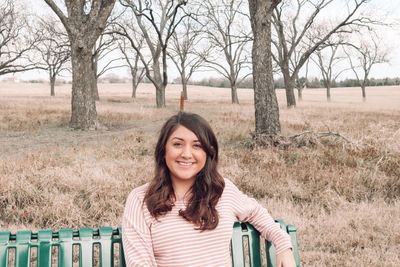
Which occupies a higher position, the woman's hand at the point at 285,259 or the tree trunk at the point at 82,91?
the tree trunk at the point at 82,91

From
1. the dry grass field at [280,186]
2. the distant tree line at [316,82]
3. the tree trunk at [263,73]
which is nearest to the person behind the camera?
the dry grass field at [280,186]

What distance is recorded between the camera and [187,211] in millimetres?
2445

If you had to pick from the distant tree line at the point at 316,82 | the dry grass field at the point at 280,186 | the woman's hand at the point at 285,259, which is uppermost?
the distant tree line at the point at 316,82

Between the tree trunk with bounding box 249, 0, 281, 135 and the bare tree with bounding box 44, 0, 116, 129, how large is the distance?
472cm


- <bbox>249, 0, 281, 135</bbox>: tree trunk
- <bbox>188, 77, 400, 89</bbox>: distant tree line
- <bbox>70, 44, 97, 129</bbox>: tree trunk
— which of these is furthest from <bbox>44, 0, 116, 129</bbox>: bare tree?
<bbox>188, 77, 400, 89</bbox>: distant tree line

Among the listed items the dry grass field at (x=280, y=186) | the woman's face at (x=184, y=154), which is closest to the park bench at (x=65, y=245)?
the woman's face at (x=184, y=154)

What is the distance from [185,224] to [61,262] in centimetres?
69

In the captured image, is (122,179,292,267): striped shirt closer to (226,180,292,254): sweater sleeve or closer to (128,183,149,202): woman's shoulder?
(128,183,149,202): woman's shoulder

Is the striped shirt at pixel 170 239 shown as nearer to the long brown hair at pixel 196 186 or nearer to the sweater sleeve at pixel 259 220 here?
the long brown hair at pixel 196 186

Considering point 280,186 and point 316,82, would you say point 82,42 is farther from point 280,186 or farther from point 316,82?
point 316,82

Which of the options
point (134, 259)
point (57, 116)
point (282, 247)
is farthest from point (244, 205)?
point (57, 116)

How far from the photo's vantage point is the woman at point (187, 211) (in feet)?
7.88

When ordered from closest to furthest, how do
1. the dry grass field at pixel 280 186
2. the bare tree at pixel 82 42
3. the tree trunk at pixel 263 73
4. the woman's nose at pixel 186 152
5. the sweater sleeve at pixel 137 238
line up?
the sweater sleeve at pixel 137 238, the woman's nose at pixel 186 152, the dry grass field at pixel 280 186, the tree trunk at pixel 263 73, the bare tree at pixel 82 42

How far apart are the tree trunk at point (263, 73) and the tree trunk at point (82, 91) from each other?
16.6ft
